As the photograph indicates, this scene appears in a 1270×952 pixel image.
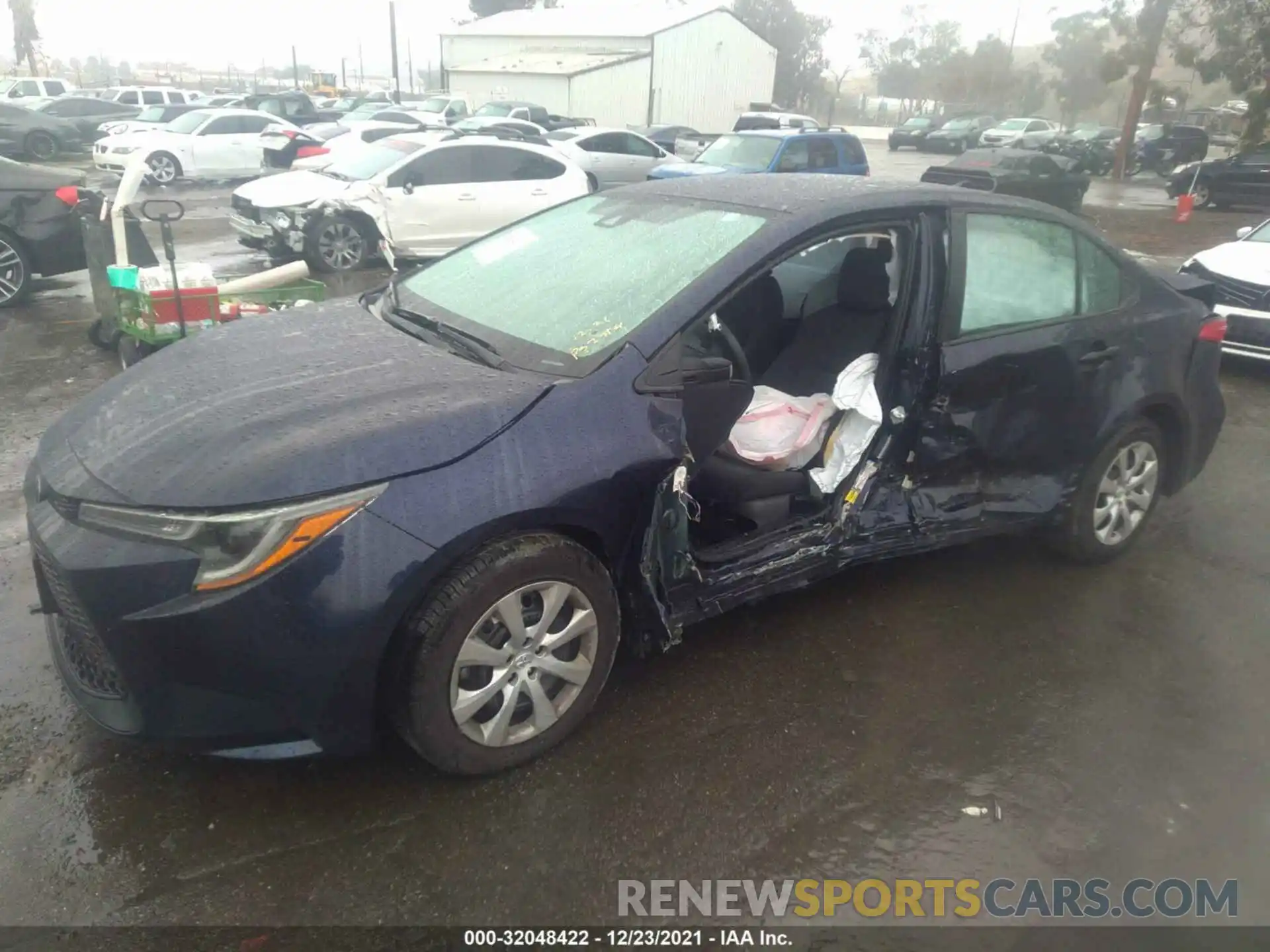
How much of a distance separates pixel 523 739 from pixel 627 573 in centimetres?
58

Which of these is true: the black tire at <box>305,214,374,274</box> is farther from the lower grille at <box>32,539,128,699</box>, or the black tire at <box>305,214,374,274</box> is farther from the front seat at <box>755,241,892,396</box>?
the lower grille at <box>32,539,128,699</box>

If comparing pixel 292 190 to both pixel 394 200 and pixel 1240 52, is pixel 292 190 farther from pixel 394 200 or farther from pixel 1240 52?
pixel 1240 52

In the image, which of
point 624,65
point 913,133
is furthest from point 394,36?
point 913,133

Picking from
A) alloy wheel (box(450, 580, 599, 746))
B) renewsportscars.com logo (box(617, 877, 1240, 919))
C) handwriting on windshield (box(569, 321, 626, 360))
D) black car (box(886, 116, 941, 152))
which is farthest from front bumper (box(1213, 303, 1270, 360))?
black car (box(886, 116, 941, 152))

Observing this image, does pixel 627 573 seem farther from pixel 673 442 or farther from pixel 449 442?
pixel 449 442

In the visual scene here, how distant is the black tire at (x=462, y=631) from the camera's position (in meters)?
2.44

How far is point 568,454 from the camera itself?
2.61 metres

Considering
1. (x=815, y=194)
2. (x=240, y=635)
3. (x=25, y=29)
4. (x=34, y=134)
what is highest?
(x=25, y=29)

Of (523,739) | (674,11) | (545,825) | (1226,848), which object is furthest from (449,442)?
(674,11)

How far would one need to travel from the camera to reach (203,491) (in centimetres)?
231

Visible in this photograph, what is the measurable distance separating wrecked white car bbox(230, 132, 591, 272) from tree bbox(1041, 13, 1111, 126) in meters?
39.2

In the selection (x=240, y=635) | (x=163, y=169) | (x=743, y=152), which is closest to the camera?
(x=240, y=635)

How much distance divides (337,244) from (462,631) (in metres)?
8.76

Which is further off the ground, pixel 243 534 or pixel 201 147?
pixel 243 534
